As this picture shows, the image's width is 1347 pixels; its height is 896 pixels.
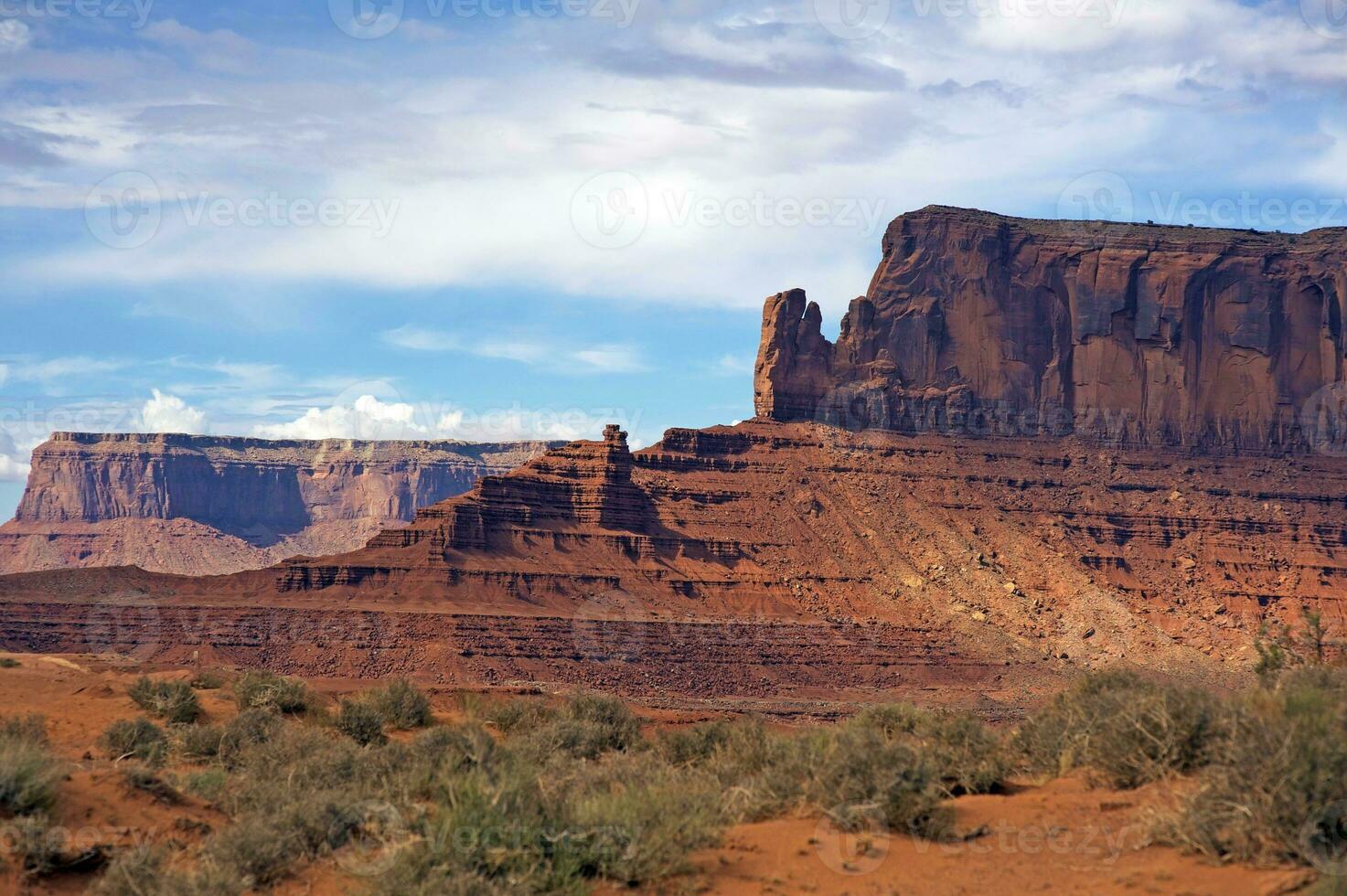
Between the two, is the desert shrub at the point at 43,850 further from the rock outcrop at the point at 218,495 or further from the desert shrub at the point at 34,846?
the rock outcrop at the point at 218,495

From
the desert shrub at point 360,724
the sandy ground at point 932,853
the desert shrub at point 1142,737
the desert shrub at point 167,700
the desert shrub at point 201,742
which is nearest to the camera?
the sandy ground at point 932,853

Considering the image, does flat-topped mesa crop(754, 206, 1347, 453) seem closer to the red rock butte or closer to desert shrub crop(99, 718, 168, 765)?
the red rock butte

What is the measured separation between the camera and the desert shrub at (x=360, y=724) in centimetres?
2619

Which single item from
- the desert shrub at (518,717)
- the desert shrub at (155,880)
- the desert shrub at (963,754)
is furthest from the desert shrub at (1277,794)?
the desert shrub at (518,717)

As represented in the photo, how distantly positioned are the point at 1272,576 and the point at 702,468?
125 feet

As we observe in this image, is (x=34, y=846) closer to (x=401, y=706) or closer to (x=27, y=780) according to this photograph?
(x=27, y=780)

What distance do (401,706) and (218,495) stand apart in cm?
16310

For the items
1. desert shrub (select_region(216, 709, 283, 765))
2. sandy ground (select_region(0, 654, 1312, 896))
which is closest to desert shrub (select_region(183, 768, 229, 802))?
sandy ground (select_region(0, 654, 1312, 896))

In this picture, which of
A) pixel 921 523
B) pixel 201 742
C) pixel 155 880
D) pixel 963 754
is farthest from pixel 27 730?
pixel 921 523

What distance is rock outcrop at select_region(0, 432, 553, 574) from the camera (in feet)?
549

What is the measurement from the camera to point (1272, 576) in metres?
96.1

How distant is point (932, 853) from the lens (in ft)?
47.2

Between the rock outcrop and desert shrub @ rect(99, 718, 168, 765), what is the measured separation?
134 meters

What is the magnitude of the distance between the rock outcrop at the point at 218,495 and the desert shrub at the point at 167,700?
127 meters
